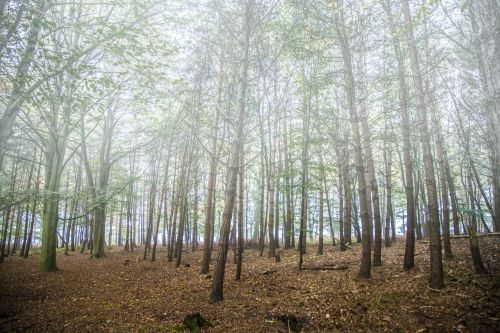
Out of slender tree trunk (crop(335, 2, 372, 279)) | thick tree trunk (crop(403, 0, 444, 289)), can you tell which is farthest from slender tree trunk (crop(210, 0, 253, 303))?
thick tree trunk (crop(403, 0, 444, 289))

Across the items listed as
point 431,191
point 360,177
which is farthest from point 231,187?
point 431,191

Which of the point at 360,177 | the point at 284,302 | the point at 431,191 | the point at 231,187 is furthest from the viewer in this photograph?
the point at 360,177

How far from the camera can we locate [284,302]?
22.0ft

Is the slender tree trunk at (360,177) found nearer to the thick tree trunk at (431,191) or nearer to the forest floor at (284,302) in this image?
the forest floor at (284,302)

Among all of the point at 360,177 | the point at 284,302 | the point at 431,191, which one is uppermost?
the point at 360,177

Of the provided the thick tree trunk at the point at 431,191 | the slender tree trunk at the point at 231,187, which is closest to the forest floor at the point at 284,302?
the thick tree trunk at the point at 431,191

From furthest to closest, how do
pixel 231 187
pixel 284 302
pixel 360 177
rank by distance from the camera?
1. pixel 360 177
2. pixel 231 187
3. pixel 284 302

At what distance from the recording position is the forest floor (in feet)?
16.8

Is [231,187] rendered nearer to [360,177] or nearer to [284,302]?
[284,302]

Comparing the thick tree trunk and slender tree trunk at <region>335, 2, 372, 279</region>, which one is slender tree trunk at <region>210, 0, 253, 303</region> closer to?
slender tree trunk at <region>335, 2, 372, 279</region>

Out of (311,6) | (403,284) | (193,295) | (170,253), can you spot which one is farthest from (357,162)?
(170,253)

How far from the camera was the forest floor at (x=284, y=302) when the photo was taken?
202 inches

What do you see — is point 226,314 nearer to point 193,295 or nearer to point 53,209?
point 193,295

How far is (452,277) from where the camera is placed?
21.7ft
